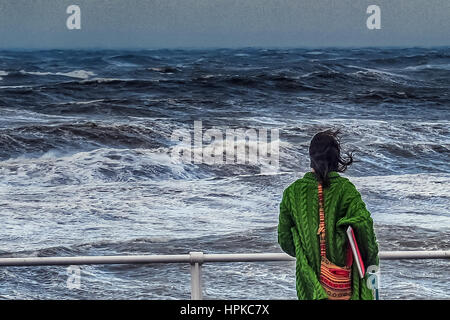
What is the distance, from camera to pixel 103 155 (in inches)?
902

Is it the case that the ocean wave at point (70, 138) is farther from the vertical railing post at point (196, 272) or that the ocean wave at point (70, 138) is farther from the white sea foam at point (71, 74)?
the vertical railing post at point (196, 272)

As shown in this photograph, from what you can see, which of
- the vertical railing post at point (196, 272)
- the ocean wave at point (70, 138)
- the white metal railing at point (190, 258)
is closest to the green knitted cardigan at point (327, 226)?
the white metal railing at point (190, 258)

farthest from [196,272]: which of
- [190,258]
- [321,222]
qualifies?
[321,222]

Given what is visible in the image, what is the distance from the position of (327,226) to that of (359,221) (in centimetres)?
12

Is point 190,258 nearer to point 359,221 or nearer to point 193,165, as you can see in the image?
point 359,221

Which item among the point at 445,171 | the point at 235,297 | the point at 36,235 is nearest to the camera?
the point at 235,297

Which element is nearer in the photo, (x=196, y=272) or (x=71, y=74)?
(x=196, y=272)

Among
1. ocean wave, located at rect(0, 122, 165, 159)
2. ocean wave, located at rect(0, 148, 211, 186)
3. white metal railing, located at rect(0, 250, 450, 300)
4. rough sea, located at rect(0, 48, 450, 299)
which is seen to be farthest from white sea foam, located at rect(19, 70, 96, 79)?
white metal railing, located at rect(0, 250, 450, 300)

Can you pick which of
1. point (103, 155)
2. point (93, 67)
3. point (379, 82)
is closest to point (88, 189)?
point (103, 155)

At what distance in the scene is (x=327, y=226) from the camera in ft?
9.30

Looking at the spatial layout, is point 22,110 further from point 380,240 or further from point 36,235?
point 380,240

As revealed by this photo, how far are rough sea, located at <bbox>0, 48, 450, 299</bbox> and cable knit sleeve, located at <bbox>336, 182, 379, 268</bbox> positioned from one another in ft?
18.0

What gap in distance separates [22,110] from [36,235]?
20924mm

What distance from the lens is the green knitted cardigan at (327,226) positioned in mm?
2804
